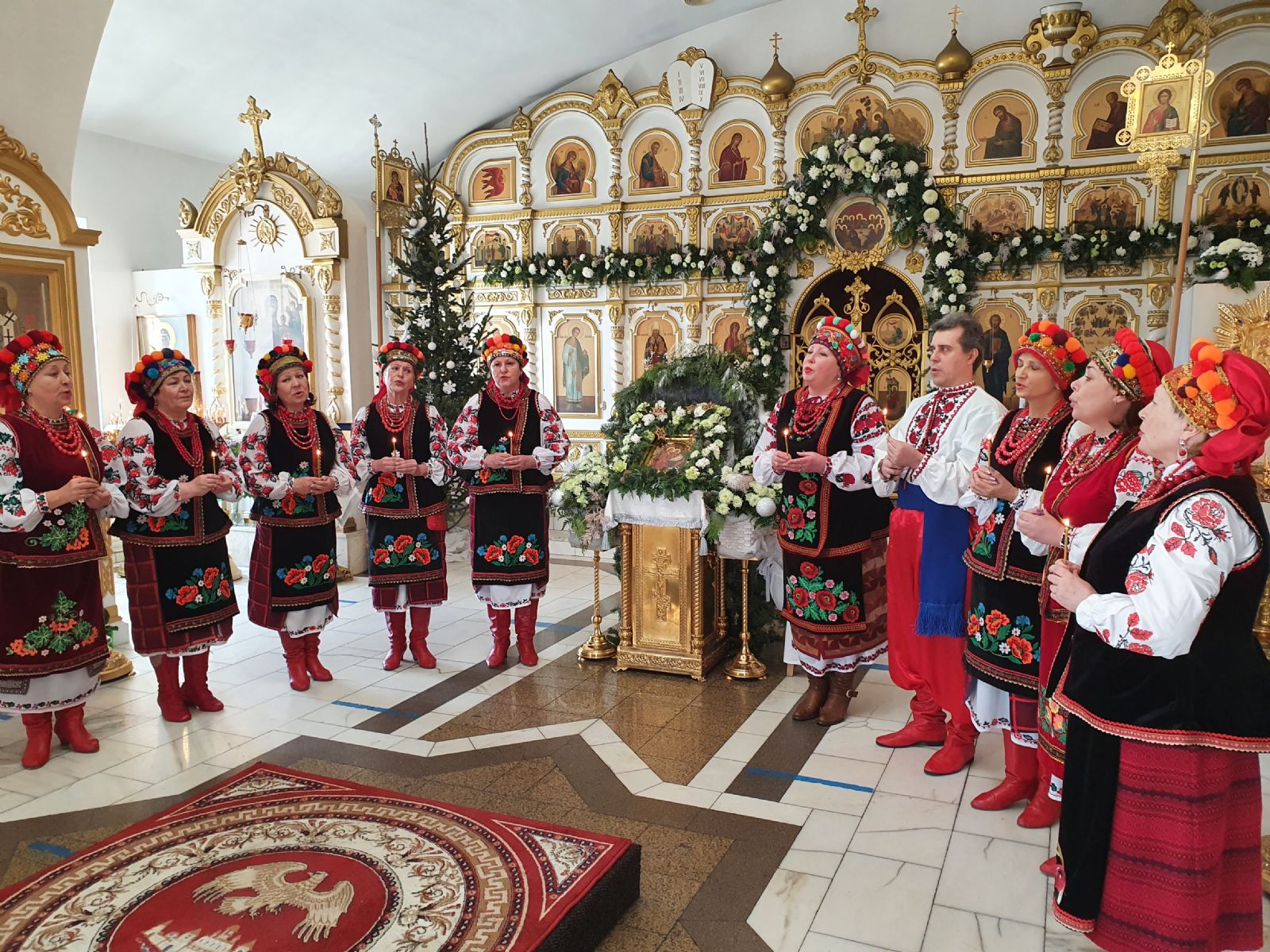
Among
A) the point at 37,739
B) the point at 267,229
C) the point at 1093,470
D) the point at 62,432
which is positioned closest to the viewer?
the point at 1093,470

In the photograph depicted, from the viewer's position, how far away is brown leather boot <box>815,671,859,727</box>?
4.89m

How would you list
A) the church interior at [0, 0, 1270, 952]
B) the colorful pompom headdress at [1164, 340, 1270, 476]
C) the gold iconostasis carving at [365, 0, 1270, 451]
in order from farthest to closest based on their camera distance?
the gold iconostasis carving at [365, 0, 1270, 451]
the church interior at [0, 0, 1270, 952]
the colorful pompom headdress at [1164, 340, 1270, 476]

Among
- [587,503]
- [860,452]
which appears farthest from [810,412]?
[587,503]

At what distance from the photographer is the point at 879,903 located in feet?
10.5

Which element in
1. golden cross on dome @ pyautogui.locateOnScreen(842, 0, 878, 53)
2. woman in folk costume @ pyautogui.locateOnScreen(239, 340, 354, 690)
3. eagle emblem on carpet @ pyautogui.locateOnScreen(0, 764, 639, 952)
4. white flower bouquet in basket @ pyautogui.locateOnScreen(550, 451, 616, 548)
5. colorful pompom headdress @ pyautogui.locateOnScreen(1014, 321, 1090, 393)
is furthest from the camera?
golden cross on dome @ pyautogui.locateOnScreen(842, 0, 878, 53)

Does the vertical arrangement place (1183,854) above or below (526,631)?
above

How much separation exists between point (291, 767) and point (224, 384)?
253 inches

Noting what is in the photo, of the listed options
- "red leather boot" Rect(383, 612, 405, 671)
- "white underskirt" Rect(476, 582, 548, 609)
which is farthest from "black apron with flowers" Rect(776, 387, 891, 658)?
"red leather boot" Rect(383, 612, 405, 671)

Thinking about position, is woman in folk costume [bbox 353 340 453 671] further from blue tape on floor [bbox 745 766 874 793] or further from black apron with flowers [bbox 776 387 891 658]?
blue tape on floor [bbox 745 766 874 793]

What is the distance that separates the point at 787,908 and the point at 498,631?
10.5 feet

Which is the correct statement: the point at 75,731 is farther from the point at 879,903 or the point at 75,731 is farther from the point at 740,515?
the point at 879,903

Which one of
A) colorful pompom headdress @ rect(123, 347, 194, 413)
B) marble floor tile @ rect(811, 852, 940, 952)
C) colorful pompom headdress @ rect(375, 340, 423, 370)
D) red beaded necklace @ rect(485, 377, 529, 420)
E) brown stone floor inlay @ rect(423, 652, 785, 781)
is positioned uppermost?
colorful pompom headdress @ rect(375, 340, 423, 370)

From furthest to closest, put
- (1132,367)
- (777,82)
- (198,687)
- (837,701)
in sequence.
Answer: (777,82), (198,687), (837,701), (1132,367)

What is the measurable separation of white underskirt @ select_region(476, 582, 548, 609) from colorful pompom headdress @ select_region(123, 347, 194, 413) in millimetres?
2263
